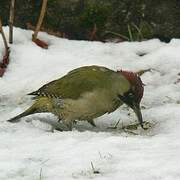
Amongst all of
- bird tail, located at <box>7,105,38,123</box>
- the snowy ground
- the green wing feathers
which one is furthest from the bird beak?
bird tail, located at <box>7,105,38,123</box>

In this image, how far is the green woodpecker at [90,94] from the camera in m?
4.98

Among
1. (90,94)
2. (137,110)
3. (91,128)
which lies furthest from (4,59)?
(137,110)

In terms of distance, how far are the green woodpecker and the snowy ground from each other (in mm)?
157

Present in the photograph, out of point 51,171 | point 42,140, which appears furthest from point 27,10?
point 51,171

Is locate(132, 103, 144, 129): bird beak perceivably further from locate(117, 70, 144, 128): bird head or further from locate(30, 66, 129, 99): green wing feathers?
locate(30, 66, 129, 99): green wing feathers

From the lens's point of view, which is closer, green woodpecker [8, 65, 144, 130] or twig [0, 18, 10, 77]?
green woodpecker [8, 65, 144, 130]

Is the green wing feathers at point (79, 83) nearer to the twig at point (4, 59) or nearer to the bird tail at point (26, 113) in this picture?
the bird tail at point (26, 113)

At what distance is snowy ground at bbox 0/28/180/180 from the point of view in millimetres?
3928

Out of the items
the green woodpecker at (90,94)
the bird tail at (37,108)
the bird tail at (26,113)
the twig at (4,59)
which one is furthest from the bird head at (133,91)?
the twig at (4,59)

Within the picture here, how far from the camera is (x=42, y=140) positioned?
4633mm

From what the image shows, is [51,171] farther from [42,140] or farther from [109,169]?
[42,140]

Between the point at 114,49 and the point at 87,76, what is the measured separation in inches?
78.5

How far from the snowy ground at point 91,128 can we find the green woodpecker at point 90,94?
0.16 m

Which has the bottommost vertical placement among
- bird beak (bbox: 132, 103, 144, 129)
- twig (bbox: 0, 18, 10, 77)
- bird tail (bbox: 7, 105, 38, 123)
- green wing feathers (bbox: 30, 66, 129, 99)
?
twig (bbox: 0, 18, 10, 77)
